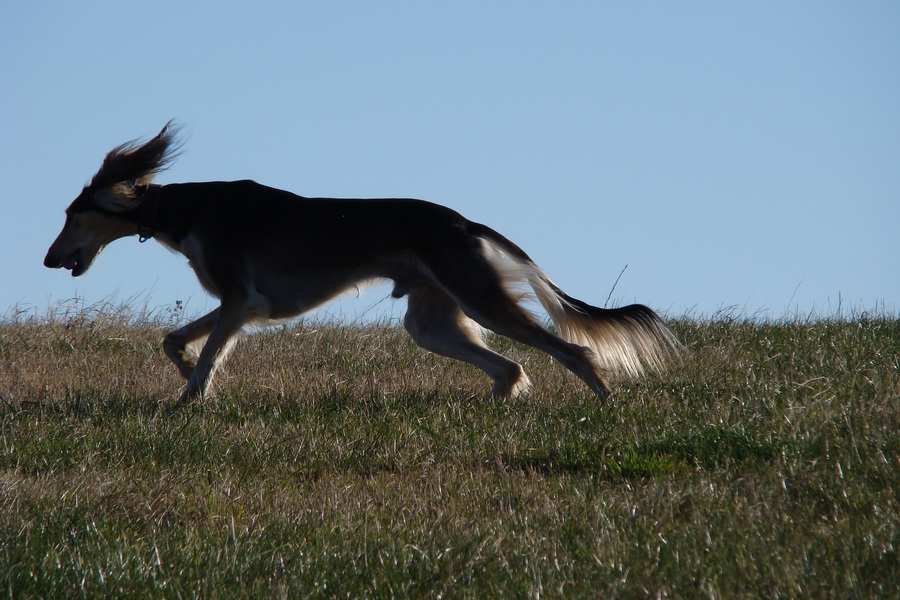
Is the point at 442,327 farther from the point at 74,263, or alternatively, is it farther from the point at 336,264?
the point at 74,263

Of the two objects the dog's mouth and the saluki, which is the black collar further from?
the dog's mouth

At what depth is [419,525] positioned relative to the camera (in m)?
3.30

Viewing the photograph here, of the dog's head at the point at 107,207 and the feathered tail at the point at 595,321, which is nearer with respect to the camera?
the feathered tail at the point at 595,321

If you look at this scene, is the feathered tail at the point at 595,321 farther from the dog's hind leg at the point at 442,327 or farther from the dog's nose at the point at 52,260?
the dog's nose at the point at 52,260

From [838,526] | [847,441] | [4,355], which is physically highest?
[847,441]

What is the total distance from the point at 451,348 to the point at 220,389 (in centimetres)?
156

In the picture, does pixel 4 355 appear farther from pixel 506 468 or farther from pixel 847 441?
pixel 847 441

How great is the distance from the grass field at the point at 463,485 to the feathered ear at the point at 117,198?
120 centimetres

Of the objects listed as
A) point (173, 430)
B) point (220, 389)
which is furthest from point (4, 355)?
point (173, 430)

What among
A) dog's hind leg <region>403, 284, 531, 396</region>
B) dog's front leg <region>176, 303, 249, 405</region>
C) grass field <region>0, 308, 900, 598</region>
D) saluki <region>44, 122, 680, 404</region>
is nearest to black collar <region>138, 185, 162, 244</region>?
saluki <region>44, 122, 680, 404</region>

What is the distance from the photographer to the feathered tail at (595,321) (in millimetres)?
6086

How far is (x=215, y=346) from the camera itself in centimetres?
629

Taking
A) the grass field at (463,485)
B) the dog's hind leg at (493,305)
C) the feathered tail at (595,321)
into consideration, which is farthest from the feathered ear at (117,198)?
the feathered tail at (595,321)

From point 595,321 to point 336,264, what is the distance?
172 centimetres
